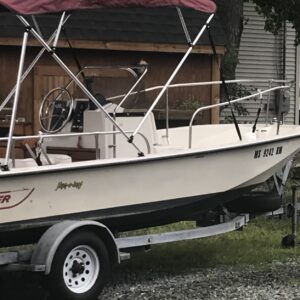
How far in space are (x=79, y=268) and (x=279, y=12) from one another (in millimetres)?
10593

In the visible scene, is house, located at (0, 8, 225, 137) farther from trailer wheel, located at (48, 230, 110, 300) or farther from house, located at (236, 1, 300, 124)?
trailer wheel, located at (48, 230, 110, 300)

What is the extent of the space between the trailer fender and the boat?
0.61 ft

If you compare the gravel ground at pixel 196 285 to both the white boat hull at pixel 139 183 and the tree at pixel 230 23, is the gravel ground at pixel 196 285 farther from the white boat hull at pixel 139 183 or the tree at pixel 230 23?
the tree at pixel 230 23

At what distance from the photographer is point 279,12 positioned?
15602mm

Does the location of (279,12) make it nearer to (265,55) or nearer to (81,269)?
(265,55)

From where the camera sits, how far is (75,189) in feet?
21.0

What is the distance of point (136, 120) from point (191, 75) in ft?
22.8

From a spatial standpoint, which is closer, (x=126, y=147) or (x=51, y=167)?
(x=51, y=167)

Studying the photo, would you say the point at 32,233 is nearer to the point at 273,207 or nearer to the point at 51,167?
the point at 51,167

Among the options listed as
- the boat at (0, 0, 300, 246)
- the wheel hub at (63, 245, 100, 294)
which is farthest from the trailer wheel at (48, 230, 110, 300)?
the boat at (0, 0, 300, 246)

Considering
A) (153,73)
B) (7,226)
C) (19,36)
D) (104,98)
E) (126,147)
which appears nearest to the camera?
(7,226)

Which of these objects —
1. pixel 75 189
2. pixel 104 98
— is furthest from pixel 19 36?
pixel 75 189

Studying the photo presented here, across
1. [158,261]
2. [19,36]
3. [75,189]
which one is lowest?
[158,261]

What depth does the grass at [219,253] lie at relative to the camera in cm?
809
